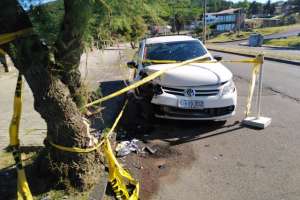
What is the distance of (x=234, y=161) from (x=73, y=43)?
2.73m

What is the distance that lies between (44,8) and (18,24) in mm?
417

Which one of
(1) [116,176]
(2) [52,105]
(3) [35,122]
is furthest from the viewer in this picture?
(3) [35,122]

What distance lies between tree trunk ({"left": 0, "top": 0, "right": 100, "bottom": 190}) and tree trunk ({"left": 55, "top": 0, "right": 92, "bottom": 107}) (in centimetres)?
27

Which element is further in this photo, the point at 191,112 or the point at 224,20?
the point at 224,20

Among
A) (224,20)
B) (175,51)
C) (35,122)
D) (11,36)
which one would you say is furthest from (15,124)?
(224,20)

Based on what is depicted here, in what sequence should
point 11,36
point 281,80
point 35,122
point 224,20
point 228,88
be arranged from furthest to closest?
point 224,20
point 281,80
point 35,122
point 228,88
point 11,36

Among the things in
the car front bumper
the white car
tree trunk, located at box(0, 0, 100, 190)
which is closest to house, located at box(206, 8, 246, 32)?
the white car

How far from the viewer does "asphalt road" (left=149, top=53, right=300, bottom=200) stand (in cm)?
362

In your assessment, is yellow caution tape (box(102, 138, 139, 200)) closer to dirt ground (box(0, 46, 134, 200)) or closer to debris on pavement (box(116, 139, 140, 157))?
dirt ground (box(0, 46, 134, 200))

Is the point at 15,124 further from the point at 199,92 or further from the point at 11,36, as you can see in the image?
the point at 199,92

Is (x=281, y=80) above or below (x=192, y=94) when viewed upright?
below

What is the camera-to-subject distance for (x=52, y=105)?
3.24 meters

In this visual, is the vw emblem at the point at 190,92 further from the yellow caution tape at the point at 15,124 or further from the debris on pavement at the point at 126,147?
the yellow caution tape at the point at 15,124

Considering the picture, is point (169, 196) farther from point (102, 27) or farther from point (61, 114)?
point (102, 27)
